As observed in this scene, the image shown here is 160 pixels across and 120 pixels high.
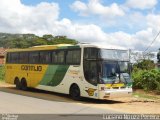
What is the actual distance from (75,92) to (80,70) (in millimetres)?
1415

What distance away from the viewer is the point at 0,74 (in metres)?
40.5

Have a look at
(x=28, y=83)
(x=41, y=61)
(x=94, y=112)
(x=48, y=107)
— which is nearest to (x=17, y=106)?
(x=48, y=107)

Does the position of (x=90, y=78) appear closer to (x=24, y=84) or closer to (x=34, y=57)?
(x=34, y=57)

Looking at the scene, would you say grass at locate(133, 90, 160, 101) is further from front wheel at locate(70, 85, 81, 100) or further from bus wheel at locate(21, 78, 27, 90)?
bus wheel at locate(21, 78, 27, 90)

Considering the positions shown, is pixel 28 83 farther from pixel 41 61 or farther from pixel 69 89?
pixel 69 89

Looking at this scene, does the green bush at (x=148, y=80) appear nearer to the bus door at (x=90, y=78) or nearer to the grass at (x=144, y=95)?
the grass at (x=144, y=95)

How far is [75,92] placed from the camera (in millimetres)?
20438

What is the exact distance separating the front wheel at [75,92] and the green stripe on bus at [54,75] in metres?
1.17

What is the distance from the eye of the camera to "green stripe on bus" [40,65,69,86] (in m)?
21.5

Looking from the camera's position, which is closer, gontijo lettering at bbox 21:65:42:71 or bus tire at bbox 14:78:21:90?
gontijo lettering at bbox 21:65:42:71

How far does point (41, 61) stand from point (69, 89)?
3875mm

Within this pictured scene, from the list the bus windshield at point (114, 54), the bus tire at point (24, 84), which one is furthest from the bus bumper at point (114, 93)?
the bus tire at point (24, 84)

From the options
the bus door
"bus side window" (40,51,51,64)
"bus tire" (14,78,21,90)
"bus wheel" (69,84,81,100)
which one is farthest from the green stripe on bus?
"bus tire" (14,78,21,90)

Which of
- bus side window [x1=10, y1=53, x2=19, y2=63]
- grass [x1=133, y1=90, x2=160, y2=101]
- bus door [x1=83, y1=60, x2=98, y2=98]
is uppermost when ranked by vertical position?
bus side window [x1=10, y1=53, x2=19, y2=63]
